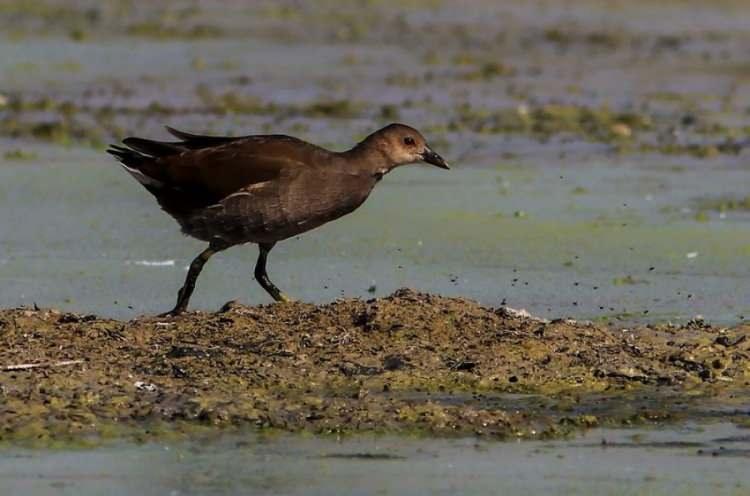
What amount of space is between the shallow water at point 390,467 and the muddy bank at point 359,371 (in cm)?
21

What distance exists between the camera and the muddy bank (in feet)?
24.3

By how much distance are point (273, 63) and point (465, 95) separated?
11.1ft

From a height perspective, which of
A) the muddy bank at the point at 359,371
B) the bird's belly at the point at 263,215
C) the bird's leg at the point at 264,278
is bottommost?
the muddy bank at the point at 359,371

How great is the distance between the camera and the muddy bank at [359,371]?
24.3 feet

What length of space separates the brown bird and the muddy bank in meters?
0.55

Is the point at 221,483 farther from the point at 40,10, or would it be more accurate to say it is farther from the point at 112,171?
the point at 40,10

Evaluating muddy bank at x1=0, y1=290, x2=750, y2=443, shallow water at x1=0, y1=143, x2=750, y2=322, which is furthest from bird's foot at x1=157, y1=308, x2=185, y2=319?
shallow water at x1=0, y1=143, x2=750, y2=322

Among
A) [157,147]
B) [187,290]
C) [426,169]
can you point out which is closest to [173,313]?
[187,290]

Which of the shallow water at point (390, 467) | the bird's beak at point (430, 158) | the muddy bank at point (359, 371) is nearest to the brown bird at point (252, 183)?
the bird's beak at point (430, 158)

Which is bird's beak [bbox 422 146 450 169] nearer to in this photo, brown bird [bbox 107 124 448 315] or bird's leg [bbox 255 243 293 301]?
brown bird [bbox 107 124 448 315]

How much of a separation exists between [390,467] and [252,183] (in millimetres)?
2905

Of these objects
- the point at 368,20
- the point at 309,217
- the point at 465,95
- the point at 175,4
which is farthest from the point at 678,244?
the point at 175,4

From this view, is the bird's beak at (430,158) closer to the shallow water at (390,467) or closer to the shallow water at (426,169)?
the shallow water at (426,169)

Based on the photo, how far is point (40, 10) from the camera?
88.4 ft
